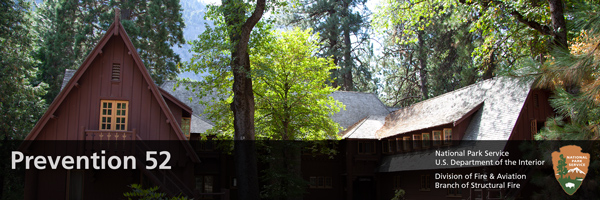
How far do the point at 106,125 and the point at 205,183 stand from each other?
9.34 m

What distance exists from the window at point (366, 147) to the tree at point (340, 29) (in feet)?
36.0

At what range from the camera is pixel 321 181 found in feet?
95.8

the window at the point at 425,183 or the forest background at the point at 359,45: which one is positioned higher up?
the forest background at the point at 359,45

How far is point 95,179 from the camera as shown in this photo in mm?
18688

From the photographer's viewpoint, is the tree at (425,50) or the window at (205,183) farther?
the window at (205,183)

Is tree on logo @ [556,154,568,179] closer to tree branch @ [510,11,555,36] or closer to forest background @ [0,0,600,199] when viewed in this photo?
forest background @ [0,0,600,199]

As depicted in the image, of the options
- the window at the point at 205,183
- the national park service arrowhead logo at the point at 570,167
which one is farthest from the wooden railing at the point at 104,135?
the national park service arrowhead logo at the point at 570,167

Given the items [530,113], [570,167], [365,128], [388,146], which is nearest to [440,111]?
[388,146]

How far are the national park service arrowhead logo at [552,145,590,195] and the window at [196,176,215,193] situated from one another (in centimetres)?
1714

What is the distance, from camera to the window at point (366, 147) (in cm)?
2816

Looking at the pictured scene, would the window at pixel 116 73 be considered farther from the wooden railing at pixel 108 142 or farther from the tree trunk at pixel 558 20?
the tree trunk at pixel 558 20

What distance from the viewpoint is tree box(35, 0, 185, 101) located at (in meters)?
33.8

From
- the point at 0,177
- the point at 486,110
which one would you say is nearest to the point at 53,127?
the point at 0,177

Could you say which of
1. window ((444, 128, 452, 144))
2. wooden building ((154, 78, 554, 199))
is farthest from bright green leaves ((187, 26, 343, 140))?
window ((444, 128, 452, 144))
